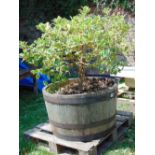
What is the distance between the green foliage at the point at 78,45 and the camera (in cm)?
259

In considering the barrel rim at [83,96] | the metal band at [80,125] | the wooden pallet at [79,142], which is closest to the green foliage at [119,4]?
the wooden pallet at [79,142]

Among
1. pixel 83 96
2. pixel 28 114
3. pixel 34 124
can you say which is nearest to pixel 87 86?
pixel 83 96

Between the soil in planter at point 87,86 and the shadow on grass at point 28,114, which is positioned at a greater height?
the soil in planter at point 87,86

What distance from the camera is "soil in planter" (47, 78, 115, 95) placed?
285 cm

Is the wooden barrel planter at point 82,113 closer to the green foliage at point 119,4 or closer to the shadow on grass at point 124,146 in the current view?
the shadow on grass at point 124,146

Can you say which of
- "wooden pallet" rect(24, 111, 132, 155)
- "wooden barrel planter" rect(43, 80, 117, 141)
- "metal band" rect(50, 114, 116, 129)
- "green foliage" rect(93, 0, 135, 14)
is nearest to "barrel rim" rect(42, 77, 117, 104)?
"wooden barrel planter" rect(43, 80, 117, 141)

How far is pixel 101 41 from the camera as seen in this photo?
2568 mm

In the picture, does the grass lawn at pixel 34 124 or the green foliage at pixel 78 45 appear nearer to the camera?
the green foliage at pixel 78 45

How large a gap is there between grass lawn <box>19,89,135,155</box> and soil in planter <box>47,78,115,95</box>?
576 millimetres

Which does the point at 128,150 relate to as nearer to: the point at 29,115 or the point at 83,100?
the point at 83,100

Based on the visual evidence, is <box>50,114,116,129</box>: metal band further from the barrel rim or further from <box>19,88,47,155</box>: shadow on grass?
<box>19,88,47,155</box>: shadow on grass

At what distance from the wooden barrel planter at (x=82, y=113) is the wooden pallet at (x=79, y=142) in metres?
0.06
